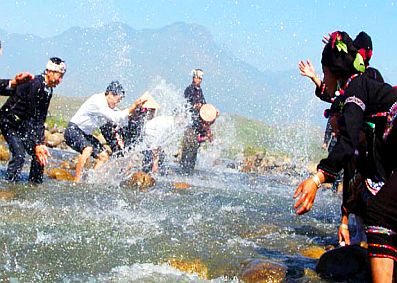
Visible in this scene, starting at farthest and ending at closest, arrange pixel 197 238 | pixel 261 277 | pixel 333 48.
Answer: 1. pixel 197 238
2. pixel 261 277
3. pixel 333 48

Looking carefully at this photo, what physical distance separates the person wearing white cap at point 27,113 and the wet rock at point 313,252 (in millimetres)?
4522

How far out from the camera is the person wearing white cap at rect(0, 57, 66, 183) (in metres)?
8.10

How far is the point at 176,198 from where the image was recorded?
870cm

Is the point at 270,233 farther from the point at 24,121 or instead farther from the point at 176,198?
the point at 24,121

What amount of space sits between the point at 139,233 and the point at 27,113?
360 cm

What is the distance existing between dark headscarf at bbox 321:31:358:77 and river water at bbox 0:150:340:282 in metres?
1.83

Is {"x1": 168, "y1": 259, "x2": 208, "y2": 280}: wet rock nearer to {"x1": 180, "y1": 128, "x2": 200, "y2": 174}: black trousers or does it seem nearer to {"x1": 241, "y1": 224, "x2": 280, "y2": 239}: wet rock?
{"x1": 241, "y1": 224, "x2": 280, "y2": 239}: wet rock

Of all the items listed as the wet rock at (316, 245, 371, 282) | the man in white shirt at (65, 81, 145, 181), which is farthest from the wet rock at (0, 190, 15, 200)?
the wet rock at (316, 245, 371, 282)

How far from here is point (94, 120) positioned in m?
9.96

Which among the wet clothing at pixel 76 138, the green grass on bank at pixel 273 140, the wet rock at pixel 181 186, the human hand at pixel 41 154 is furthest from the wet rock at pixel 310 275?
the green grass on bank at pixel 273 140

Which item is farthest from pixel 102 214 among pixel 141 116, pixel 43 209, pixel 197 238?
pixel 141 116

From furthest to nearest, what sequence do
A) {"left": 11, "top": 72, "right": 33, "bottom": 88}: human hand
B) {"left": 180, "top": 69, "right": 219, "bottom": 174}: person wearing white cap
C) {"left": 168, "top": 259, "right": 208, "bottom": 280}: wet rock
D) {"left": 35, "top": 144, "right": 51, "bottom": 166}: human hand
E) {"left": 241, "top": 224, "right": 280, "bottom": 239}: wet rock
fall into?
{"left": 180, "top": 69, "right": 219, "bottom": 174}: person wearing white cap, {"left": 35, "top": 144, "right": 51, "bottom": 166}: human hand, {"left": 11, "top": 72, "right": 33, "bottom": 88}: human hand, {"left": 241, "top": 224, "right": 280, "bottom": 239}: wet rock, {"left": 168, "top": 259, "right": 208, "bottom": 280}: wet rock

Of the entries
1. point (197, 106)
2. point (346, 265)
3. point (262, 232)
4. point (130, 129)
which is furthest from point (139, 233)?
point (197, 106)

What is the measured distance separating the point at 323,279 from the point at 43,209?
373cm
